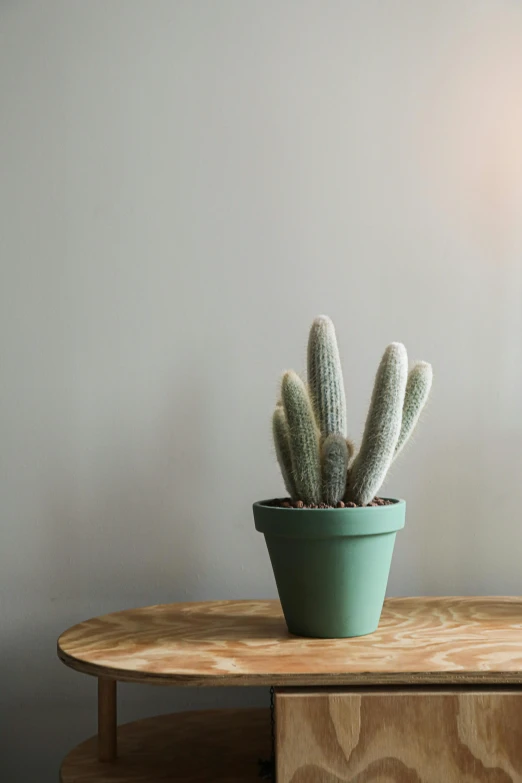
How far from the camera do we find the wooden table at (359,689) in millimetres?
739

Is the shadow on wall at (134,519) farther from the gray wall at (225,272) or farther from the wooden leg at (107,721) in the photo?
the wooden leg at (107,721)

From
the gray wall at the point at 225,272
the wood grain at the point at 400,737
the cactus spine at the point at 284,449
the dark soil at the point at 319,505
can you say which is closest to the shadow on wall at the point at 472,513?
the gray wall at the point at 225,272

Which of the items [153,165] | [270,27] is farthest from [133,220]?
[270,27]

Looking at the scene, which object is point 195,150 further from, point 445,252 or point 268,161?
point 445,252

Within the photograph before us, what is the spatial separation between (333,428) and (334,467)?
60mm

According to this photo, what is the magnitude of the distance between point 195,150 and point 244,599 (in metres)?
0.78

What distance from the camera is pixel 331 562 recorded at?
0.88 metres

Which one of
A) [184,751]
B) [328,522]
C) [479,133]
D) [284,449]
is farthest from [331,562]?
[479,133]

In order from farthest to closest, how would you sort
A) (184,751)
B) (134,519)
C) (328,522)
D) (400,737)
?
1. (134,519)
2. (184,751)
3. (328,522)
4. (400,737)

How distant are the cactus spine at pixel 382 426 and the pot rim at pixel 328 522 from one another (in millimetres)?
31

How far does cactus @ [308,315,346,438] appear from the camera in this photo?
36.2 inches

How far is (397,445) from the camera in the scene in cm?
95

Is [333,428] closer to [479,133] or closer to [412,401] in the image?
[412,401]

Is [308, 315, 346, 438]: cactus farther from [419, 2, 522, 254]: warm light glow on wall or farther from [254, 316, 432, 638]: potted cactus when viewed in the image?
[419, 2, 522, 254]: warm light glow on wall
